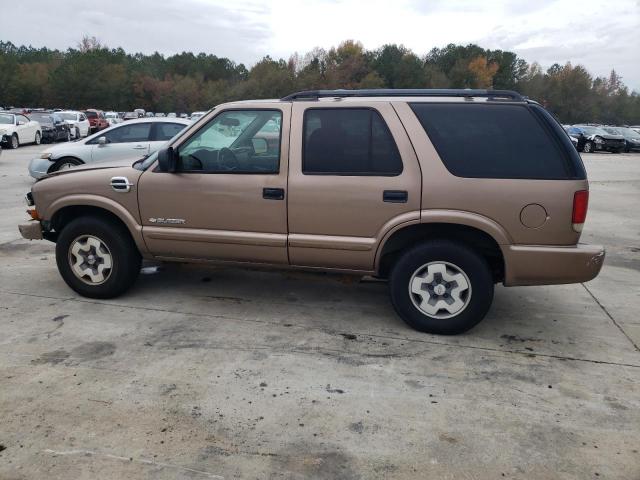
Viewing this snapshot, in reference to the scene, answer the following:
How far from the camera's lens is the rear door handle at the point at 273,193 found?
439cm

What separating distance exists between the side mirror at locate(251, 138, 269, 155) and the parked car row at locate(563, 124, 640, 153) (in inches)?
1217

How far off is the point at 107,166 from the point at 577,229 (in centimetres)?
405

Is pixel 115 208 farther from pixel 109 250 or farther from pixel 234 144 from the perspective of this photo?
pixel 234 144

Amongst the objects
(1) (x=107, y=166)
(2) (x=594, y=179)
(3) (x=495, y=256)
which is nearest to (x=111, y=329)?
(1) (x=107, y=166)

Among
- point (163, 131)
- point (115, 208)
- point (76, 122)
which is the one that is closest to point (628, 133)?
point (163, 131)

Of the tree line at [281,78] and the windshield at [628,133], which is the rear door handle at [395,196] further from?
the tree line at [281,78]

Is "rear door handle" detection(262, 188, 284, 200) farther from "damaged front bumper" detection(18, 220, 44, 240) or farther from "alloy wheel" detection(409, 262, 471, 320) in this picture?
"damaged front bumper" detection(18, 220, 44, 240)

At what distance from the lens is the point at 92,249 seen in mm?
4969

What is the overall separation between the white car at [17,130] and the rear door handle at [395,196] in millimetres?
21132

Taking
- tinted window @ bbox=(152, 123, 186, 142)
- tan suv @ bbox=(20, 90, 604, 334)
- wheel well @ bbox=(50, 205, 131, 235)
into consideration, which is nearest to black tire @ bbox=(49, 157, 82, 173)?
tinted window @ bbox=(152, 123, 186, 142)

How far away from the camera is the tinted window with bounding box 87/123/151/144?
10773mm

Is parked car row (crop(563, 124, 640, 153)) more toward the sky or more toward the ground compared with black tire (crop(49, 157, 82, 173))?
more toward the sky

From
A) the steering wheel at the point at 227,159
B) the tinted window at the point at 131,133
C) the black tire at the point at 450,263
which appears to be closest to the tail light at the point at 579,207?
the black tire at the point at 450,263

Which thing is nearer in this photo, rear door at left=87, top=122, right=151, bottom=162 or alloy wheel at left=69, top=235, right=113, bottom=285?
alloy wheel at left=69, top=235, right=113, bottom=285
